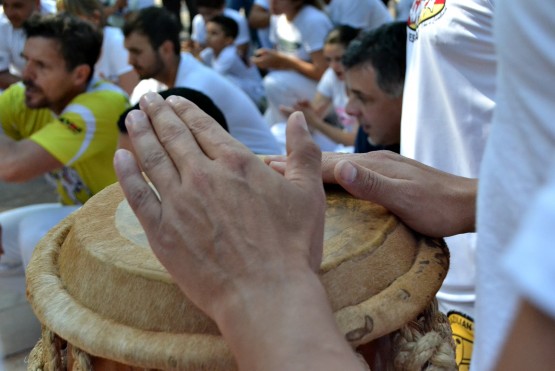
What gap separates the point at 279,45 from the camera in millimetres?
4770

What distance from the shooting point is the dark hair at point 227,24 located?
5320 mm

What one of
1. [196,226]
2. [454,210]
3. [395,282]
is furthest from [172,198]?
[454,210]

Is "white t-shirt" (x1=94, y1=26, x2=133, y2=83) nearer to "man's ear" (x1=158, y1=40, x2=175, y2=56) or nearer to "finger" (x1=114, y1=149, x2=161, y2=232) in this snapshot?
"man's ear" (x1=158, y1=40, x2=175, y2=56)

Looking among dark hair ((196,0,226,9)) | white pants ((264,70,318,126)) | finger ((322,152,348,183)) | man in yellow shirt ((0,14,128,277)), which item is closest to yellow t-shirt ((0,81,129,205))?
man in yellow shirt ((0,14,128,277))

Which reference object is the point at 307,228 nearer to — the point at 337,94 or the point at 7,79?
the point at 337,94

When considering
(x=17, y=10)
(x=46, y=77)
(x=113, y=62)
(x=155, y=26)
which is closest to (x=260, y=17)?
(x=113, y=62)

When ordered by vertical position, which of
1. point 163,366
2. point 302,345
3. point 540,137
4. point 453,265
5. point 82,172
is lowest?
point 82,172

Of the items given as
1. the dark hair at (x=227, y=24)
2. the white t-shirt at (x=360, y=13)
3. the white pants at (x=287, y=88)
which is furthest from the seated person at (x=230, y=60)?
the white t-shirt at (x=360, y=13)

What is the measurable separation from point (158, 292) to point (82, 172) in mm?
2056

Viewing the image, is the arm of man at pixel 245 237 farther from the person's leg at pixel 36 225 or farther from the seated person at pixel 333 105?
the seated person at pixel 333 105

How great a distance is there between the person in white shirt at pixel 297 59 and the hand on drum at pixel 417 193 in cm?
338

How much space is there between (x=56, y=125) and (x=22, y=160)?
19 centimetres

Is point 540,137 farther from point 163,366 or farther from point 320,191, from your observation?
point 163,366

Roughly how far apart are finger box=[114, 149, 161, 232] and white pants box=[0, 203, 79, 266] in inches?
81.1
